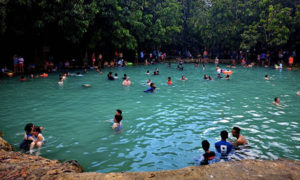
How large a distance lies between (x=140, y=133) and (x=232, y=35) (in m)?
35.4

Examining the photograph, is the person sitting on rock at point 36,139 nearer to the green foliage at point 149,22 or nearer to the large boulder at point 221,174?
the large boulder at point 221,174

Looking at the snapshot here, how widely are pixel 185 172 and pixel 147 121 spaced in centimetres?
608

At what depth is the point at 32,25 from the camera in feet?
81.1

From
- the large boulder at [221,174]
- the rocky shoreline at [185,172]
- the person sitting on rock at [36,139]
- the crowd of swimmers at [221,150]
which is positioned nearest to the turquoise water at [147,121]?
the person sitting on rock at [36,139]

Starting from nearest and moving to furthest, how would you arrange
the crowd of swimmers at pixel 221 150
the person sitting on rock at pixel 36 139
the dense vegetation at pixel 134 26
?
1. the crowd of swimmers at pixel 221 150
2. the person sitting on rock at pixel 36 139
3. the dense vegetation at pixel 134 26

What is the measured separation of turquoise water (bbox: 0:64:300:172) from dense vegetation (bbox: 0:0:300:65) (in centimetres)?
919

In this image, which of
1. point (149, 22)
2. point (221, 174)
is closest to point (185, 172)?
point (221, 174)

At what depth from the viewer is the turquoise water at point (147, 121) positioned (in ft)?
26.0

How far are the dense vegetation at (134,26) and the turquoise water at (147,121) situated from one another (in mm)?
9194

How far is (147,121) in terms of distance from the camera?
11258 mm

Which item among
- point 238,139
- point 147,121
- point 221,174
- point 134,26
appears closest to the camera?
point 221,174

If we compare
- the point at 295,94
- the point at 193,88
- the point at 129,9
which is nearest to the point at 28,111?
the point at 193,88

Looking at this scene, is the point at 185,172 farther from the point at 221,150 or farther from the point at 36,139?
the point at 36,139

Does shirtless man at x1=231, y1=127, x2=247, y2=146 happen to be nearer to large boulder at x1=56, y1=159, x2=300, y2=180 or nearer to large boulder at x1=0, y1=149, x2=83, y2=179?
large boulder at x1=56, y1=159, x2=300, y2=180
